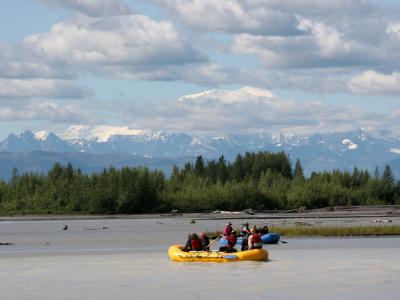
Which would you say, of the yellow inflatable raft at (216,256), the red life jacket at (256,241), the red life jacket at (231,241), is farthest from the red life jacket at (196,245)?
the red life jacket at (256,241)

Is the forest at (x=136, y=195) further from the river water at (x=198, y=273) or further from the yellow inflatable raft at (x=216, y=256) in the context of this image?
the yellow inflatable raft at (x=216, y=256)

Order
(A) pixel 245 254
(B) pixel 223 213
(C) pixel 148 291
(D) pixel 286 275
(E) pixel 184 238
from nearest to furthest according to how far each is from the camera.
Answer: (C) pixel 148 291
(D) pixel 286 275
(A) pixel 245 254
(E) pixel 184 238
(B) pixel 223 213

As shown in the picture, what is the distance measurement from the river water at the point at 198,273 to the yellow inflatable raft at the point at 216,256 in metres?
0.81

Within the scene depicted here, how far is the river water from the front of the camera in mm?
46438

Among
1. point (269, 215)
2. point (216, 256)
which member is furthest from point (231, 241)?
point (269, 215)

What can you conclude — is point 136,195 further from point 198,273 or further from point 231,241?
point 198,273

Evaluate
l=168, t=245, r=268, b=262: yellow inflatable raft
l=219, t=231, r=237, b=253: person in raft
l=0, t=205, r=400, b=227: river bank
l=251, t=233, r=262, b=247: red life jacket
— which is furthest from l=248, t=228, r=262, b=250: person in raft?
l=0, t=205, r=400, b=227: river bank

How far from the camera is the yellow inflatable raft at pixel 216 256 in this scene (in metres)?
61.1

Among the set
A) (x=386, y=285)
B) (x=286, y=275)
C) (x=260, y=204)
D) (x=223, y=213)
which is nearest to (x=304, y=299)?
(x=386, y=285)

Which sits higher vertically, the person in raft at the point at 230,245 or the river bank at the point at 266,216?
the river bank at the point at 266,216

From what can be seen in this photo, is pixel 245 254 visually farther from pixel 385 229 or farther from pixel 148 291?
pixel 385 229

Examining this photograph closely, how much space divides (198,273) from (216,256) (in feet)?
21.0

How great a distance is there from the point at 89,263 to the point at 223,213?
363 ft

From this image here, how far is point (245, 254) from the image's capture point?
61500 mm
